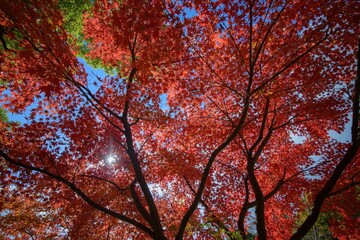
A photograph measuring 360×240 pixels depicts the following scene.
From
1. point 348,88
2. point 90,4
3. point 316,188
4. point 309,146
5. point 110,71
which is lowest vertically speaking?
point 316,188

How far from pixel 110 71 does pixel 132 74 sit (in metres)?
7.22

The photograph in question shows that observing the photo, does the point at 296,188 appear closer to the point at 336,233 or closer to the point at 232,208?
the point at 232,208

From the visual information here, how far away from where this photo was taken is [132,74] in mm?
8742

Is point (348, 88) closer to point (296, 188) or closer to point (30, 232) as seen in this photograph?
point (296, 188)

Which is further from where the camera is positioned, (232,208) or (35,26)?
(232,208)

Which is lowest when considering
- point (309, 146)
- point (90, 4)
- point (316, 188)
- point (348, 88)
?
point (316, 188)

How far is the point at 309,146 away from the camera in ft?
49.2

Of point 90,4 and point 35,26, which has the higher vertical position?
point 90,4

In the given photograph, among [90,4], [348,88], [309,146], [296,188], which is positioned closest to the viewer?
[348,88]

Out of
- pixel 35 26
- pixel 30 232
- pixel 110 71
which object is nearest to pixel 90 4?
pixel 110 71

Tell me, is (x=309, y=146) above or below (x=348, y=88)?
above

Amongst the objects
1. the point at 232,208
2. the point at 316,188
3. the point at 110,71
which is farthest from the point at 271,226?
the point at 110,71

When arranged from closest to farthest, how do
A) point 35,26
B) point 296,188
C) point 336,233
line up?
point 35,26 → point 296,188 → point 336,233

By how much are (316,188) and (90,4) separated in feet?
51.3
